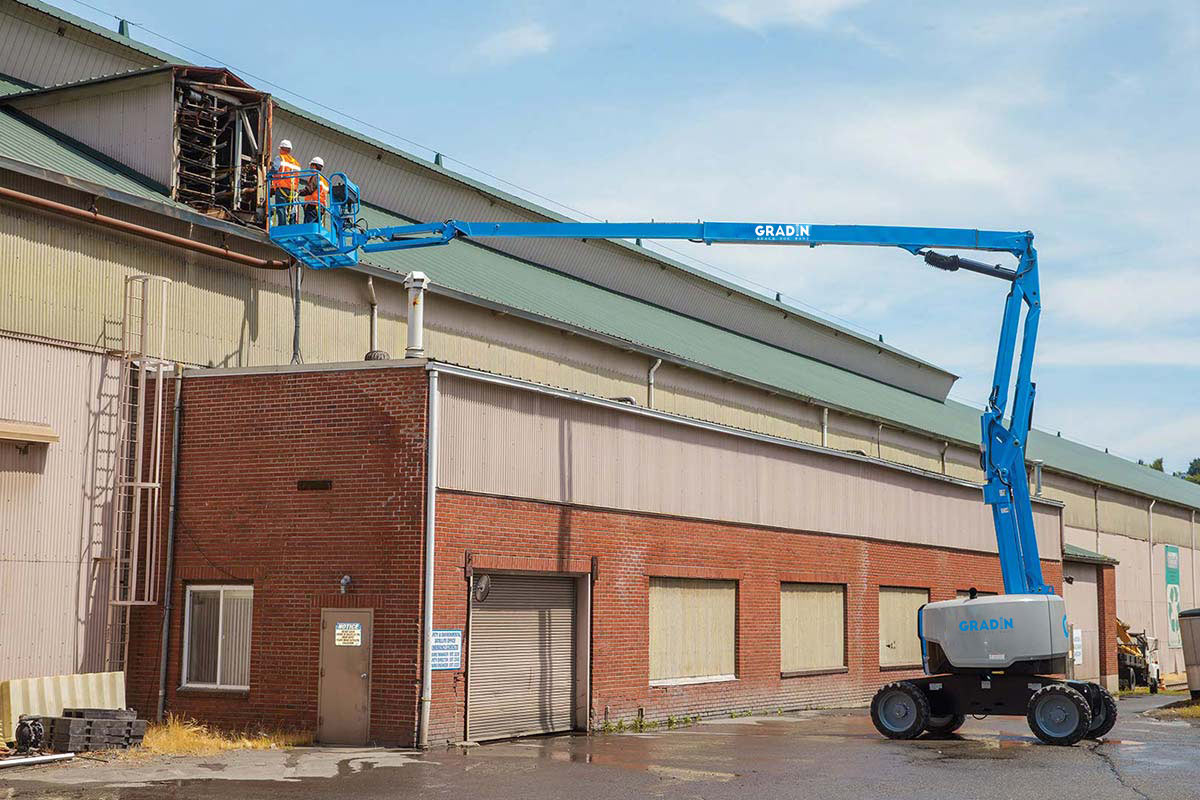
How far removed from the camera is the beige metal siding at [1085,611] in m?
47.3

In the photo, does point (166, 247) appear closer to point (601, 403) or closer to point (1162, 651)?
point (601, 403)

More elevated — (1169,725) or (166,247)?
(166,247)

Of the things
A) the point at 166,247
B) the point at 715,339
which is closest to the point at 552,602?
the point at 166,247

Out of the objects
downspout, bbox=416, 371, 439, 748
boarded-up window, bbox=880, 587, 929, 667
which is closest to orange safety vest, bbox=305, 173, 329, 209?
downspout, bbox=416, 371, 439, 748

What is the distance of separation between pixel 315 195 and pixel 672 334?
668 inches

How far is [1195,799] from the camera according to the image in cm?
1602

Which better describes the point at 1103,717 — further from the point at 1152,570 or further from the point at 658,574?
the point at 1152,570

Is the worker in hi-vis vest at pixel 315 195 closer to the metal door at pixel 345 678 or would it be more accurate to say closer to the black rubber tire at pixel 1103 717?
the metal door at pixel 345 678

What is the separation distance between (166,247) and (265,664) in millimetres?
7614

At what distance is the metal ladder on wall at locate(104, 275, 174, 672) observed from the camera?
74.0 ft

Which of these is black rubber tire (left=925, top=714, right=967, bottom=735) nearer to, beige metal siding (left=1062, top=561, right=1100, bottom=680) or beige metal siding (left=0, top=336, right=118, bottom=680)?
beige metal siding (left=0, top=336, right=118, bottom=680)

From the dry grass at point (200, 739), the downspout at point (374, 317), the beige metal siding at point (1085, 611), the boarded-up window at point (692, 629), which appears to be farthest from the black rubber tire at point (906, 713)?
the beige metal siding at point (1085, 611)

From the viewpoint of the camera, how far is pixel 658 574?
86.3 feet

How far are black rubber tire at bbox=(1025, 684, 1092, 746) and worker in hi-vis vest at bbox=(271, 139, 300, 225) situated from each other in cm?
1609
